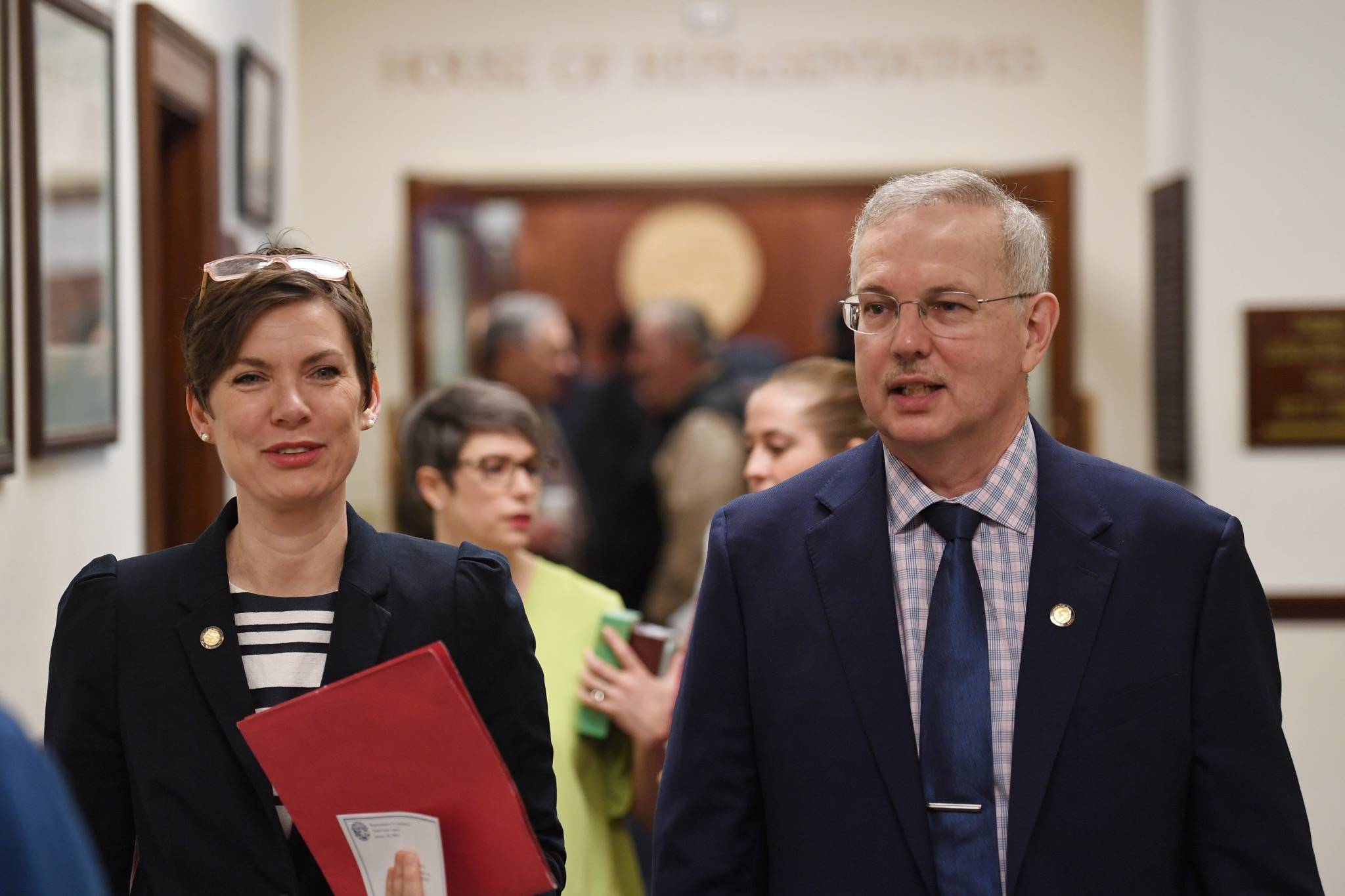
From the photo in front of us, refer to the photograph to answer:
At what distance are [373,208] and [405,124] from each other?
436 mm

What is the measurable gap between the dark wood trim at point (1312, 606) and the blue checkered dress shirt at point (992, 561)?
139 inches

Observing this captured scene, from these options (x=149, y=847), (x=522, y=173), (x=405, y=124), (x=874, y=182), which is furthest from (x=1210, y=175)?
(x=149, y=847)

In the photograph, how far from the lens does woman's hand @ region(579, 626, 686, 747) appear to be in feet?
8.71

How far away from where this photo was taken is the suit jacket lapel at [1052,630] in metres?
1.72

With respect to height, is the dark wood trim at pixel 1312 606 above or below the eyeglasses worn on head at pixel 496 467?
below

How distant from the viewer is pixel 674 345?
590 cm

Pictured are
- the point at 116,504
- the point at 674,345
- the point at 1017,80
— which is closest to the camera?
the point at 116,504

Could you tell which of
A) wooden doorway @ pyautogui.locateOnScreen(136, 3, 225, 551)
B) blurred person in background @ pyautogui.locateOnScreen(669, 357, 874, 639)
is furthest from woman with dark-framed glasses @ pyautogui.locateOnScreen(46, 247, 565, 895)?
wooden doorway @ pyautogui.locateOnScreen(136, 3, 225, 551)

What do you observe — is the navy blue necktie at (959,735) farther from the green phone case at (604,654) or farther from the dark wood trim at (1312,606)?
the dark wood trim at (1312,606)

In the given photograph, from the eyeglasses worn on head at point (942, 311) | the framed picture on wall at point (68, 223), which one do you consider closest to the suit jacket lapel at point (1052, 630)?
the eyeglasses worn on head at point (942, 311)

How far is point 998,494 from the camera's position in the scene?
1.88 m

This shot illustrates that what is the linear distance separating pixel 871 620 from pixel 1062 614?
0.72 ft

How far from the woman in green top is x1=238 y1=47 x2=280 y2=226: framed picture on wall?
9.34 feet

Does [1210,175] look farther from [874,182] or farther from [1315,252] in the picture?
[874,182]
